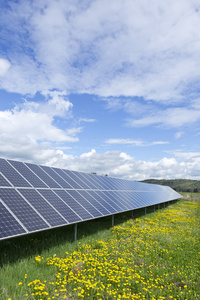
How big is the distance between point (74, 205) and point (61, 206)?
47.8 inches

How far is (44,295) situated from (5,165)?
726 centimetres

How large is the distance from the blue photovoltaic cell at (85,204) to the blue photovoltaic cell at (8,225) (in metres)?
5.52

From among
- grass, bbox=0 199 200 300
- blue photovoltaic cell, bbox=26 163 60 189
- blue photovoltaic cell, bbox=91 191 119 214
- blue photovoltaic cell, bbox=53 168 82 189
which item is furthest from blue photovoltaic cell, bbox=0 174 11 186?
blue photovoltaic cell, bbox=91 191 119 214

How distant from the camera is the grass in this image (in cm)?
665

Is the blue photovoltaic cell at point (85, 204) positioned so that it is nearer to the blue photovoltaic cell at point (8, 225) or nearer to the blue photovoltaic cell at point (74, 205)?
the blue photovoltaic cell at point (74, 205)

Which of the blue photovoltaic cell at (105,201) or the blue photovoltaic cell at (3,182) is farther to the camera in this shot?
the blue photovoltaic cell at (105,201)

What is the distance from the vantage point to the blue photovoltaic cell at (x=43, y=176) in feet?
42.7

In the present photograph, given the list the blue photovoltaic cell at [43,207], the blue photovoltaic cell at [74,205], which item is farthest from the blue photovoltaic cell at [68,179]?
the blue photovoltaic cell at [43,207]

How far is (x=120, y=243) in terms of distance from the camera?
1202 centimetres

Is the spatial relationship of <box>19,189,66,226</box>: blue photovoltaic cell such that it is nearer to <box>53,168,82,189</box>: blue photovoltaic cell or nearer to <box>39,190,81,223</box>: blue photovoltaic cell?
<box>39,190,81,223</box>: blue photovoltaic cell

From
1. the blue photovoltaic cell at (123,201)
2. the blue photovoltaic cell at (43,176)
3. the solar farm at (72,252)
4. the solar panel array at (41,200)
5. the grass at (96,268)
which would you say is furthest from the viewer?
the blue photovoltaic cell at (123,201)

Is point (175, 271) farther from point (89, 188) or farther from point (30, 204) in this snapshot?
point (89, 188)

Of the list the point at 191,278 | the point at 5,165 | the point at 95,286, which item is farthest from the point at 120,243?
the point at 5,165

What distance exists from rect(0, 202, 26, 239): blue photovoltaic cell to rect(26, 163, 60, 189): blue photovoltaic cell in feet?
15.3
